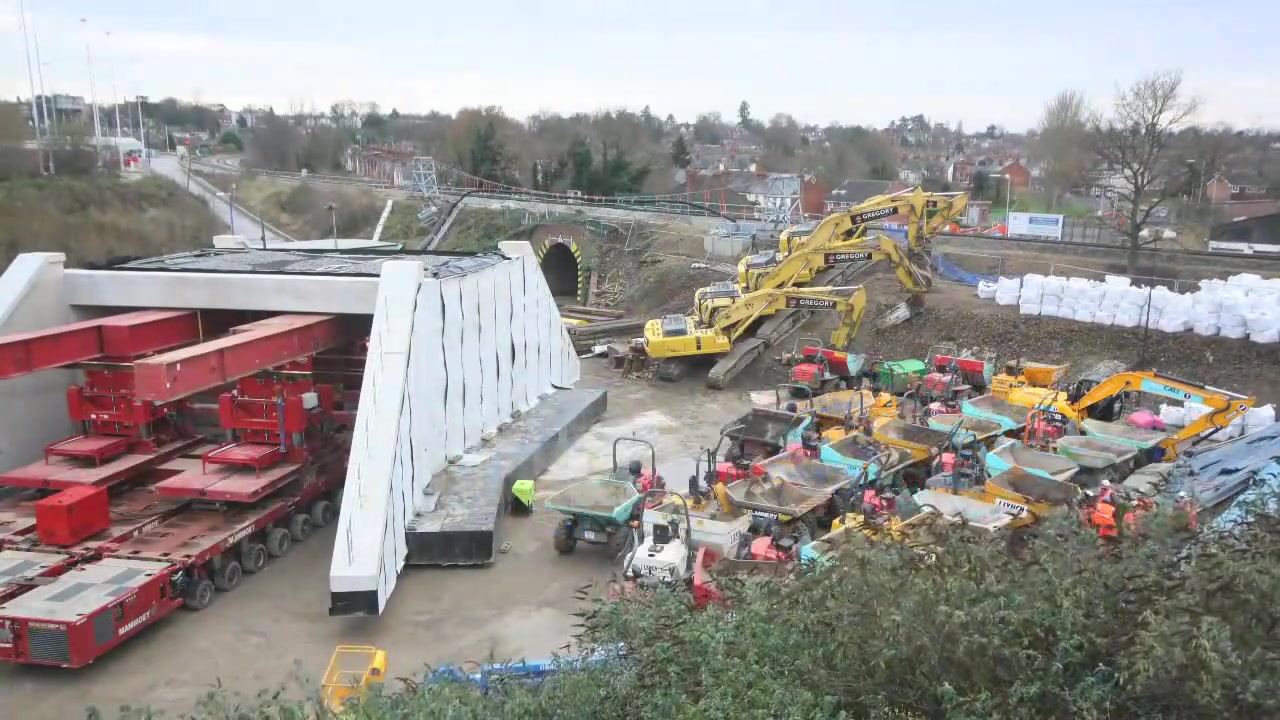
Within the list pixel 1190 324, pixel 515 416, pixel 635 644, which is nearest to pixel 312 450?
pixel 515 416

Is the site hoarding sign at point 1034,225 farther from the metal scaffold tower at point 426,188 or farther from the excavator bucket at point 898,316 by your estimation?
the metal scaffold tower at point 426,188

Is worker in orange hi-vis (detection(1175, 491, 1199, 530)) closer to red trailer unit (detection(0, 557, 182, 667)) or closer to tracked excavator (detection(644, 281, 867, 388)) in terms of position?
red trailer unit (detection(0, 557, 182, 667))

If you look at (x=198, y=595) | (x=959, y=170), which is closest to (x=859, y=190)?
(x=959, y=170)

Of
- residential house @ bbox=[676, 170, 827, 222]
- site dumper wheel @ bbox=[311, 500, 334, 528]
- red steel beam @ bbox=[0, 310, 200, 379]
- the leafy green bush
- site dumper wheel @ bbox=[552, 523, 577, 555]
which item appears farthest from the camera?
residential house @ bbox=[676, 170, 827, 222]

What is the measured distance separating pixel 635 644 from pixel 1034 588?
280 centimetres

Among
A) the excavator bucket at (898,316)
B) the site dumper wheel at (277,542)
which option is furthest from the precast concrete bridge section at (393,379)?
the excavator bucket at (898,316)

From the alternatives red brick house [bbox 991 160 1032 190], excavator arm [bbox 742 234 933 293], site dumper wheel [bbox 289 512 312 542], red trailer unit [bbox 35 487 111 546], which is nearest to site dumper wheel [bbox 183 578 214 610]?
red trailer unit [bbox 35 487 111 546]

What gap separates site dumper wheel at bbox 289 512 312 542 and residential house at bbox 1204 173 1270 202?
190ft

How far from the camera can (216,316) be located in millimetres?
17703

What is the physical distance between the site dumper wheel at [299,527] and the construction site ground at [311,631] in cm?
20

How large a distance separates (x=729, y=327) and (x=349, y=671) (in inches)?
668

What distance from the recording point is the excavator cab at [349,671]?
32.8 ft

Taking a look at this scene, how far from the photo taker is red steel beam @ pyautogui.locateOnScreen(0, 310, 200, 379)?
1391 centimetres

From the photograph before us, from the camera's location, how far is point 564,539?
582 inches
